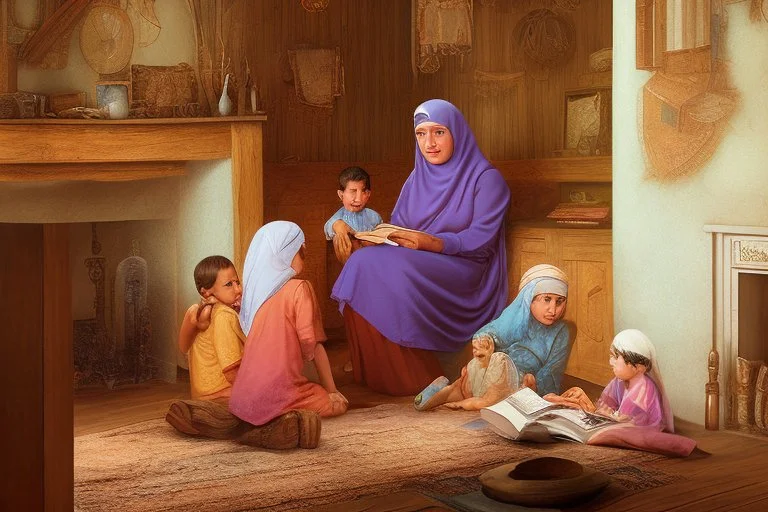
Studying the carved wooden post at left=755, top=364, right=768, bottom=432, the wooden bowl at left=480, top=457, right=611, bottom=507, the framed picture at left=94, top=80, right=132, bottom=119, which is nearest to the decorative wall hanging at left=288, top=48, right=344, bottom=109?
the framed picture at left=94, top=80, right=132, bottom=119

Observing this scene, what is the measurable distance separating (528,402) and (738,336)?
1.08 metres

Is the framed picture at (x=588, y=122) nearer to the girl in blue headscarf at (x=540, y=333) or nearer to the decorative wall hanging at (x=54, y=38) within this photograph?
the girl in blue headscarf at (x=540, y=333)

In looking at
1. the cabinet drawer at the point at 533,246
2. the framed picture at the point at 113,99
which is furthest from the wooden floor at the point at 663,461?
the framed picture at the point at 113,99

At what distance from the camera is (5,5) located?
596 centimetres

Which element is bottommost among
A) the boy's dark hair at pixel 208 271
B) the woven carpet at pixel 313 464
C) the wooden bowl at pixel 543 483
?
the woven carpet at pixel 313 464

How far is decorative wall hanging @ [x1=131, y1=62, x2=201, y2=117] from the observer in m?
6.28

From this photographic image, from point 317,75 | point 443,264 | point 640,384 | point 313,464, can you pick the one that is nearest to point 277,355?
point 313,464

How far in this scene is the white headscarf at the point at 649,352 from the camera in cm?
488

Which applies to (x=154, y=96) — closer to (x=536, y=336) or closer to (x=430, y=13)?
(x=430, y=13)

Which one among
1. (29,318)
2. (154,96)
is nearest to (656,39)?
(154,96)

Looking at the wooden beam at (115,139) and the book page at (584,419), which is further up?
the wooden beam at (115,139)

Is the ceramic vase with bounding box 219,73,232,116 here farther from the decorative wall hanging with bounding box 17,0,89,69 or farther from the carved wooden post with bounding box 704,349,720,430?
the carved wooden post with bounding box 704,349,720,430

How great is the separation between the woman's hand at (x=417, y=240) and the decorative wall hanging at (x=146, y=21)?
1.96 m

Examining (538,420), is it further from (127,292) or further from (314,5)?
(314,5)
